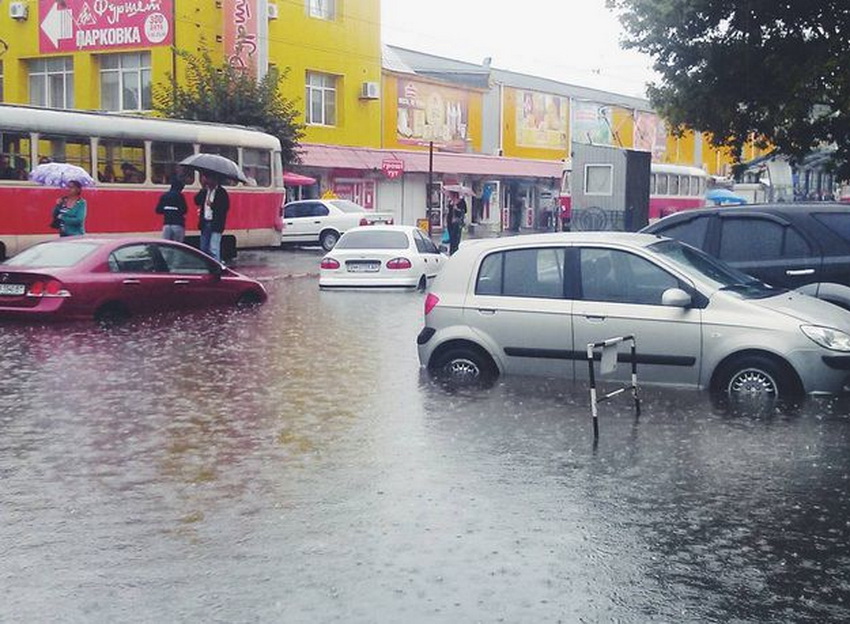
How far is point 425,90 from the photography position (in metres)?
55.4

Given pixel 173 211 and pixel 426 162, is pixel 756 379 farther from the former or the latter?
pixel 426 162

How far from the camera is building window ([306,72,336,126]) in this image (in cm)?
4894

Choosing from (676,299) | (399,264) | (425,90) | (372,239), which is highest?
(425,90)

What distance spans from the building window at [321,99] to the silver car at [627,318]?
37736 mm

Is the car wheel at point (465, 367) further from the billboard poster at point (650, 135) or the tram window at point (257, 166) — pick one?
the billboard poster at point (650, 135)

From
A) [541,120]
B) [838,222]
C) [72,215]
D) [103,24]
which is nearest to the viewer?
[838,222]

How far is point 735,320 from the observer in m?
10.9

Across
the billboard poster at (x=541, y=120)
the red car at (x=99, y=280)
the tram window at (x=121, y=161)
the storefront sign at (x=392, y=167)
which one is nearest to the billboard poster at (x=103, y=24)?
the storefront sign at (x=392, y=167)

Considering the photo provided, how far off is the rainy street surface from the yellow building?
105 ft

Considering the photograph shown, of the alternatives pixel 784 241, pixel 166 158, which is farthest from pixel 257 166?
pixel 784 241

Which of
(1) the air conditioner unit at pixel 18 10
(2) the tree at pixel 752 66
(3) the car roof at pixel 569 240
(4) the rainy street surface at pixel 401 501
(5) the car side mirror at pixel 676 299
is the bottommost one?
(4) the rainy street surface at pixel 401 501

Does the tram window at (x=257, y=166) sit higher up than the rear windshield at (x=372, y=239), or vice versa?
the tram window at (x=257, y=166)

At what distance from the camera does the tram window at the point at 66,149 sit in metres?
25.6

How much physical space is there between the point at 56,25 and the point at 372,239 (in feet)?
86.0
